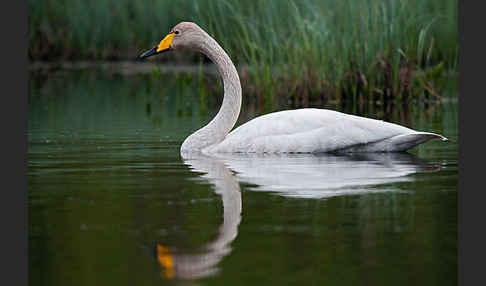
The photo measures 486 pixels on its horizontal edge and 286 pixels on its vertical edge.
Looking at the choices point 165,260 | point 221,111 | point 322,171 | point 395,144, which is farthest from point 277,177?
point 165,260

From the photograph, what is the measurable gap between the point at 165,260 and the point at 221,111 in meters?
5.92

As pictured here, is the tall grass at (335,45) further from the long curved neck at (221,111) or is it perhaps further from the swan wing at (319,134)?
the swan wing at (319,134)

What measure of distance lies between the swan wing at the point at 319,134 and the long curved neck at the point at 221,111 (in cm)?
55

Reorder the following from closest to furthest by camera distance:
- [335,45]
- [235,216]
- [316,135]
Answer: [235,216]
[316,135]
[335,45]

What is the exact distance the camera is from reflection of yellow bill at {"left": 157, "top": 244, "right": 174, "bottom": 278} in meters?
4.64

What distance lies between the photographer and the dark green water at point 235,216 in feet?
15.4

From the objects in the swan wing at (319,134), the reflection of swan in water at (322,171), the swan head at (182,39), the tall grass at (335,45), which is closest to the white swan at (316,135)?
the swan wing at (319,134)

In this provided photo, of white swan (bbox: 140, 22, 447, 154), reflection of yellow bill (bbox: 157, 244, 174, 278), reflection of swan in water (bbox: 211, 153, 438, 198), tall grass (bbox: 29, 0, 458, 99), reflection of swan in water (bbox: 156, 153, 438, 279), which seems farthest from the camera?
tall grass (bbox: 29, 0, 458, 99)

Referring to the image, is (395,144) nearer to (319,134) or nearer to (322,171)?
(319,134)

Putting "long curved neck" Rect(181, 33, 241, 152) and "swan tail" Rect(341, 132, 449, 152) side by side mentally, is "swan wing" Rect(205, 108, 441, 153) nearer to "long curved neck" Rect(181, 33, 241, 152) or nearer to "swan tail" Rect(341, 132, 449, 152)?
"swan tail" Rect(341, 132, 449, 152)

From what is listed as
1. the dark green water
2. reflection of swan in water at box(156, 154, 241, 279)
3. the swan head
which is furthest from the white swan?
reflection of swan in water at box(156, 154, 241, 279)

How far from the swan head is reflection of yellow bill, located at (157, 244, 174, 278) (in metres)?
5.71

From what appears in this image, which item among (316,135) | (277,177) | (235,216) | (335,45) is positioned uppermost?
(335,45)

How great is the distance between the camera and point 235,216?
6078 millimetres
